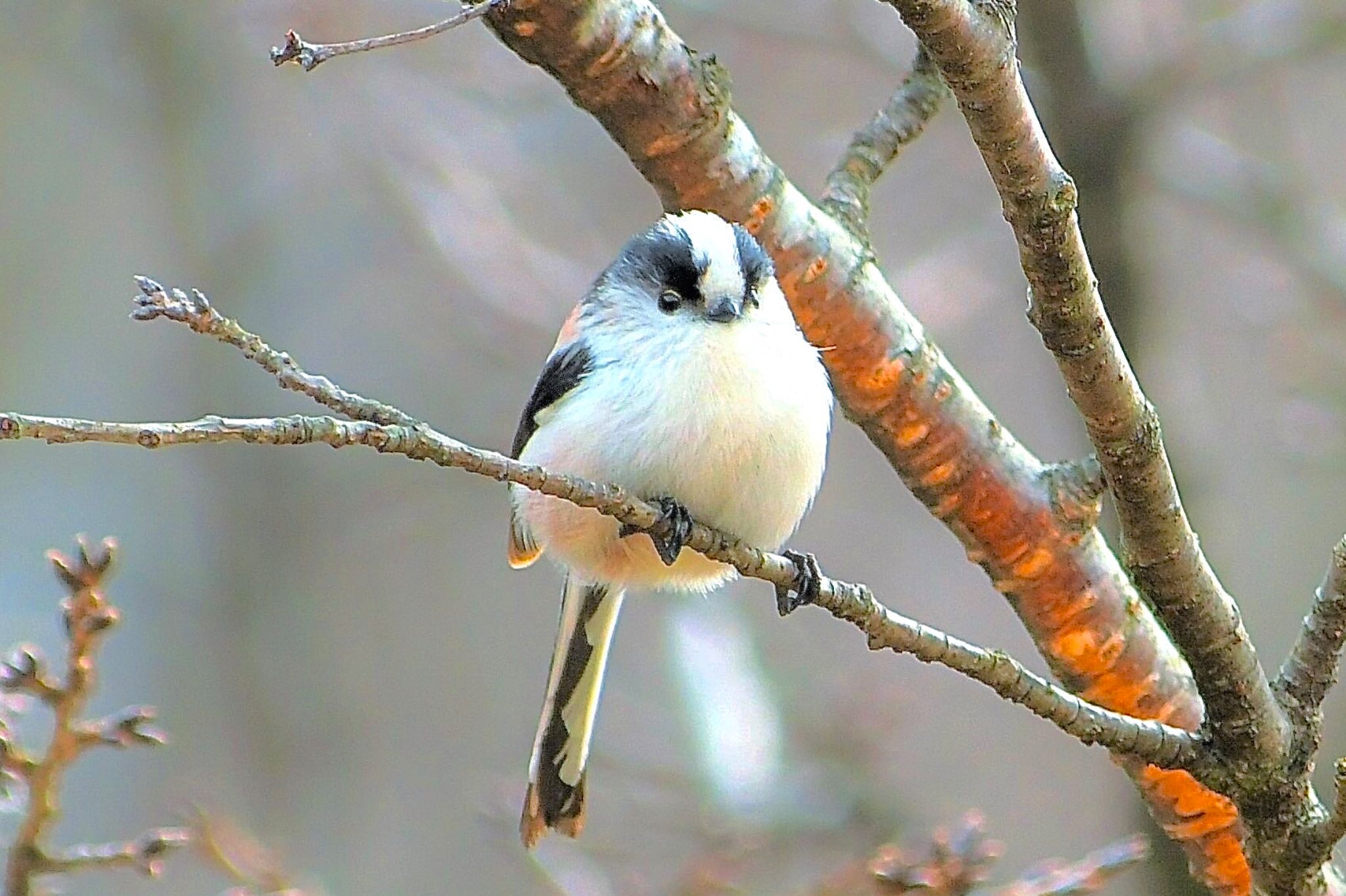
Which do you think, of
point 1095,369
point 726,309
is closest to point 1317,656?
point 1095,369

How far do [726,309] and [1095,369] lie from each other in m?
0.73

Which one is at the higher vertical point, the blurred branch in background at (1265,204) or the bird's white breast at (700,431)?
the blurred branch in background at (1265,204)

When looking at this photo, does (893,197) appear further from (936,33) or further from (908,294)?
(936,33)

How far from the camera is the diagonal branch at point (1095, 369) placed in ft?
4.79

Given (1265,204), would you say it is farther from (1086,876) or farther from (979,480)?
(1086,876)

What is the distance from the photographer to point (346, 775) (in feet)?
20.7

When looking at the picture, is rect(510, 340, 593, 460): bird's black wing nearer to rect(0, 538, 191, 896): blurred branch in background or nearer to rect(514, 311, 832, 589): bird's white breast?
rect(514, 311, 832, 589): bird's white breast

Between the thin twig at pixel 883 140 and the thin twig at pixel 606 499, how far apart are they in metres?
0.66

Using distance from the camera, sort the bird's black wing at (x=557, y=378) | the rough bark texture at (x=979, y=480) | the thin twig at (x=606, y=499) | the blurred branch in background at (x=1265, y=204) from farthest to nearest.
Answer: the blurred branch in background at (x=1265, y=204) < the bird's black wing at (x=557, y=378) < the rough bark texture at (x=979, y=480) < the thin twig at (x=606, y=499)

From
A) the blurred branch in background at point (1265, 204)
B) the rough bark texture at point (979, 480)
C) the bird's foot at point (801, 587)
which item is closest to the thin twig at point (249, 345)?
the bird's foot at point (801, 587)

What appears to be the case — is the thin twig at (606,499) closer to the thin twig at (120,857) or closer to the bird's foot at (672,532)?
the bird's foot at (672,532)

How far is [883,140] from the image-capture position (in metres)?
2.46

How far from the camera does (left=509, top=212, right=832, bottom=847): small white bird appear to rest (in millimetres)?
2164

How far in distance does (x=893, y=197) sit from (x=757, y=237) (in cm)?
414
